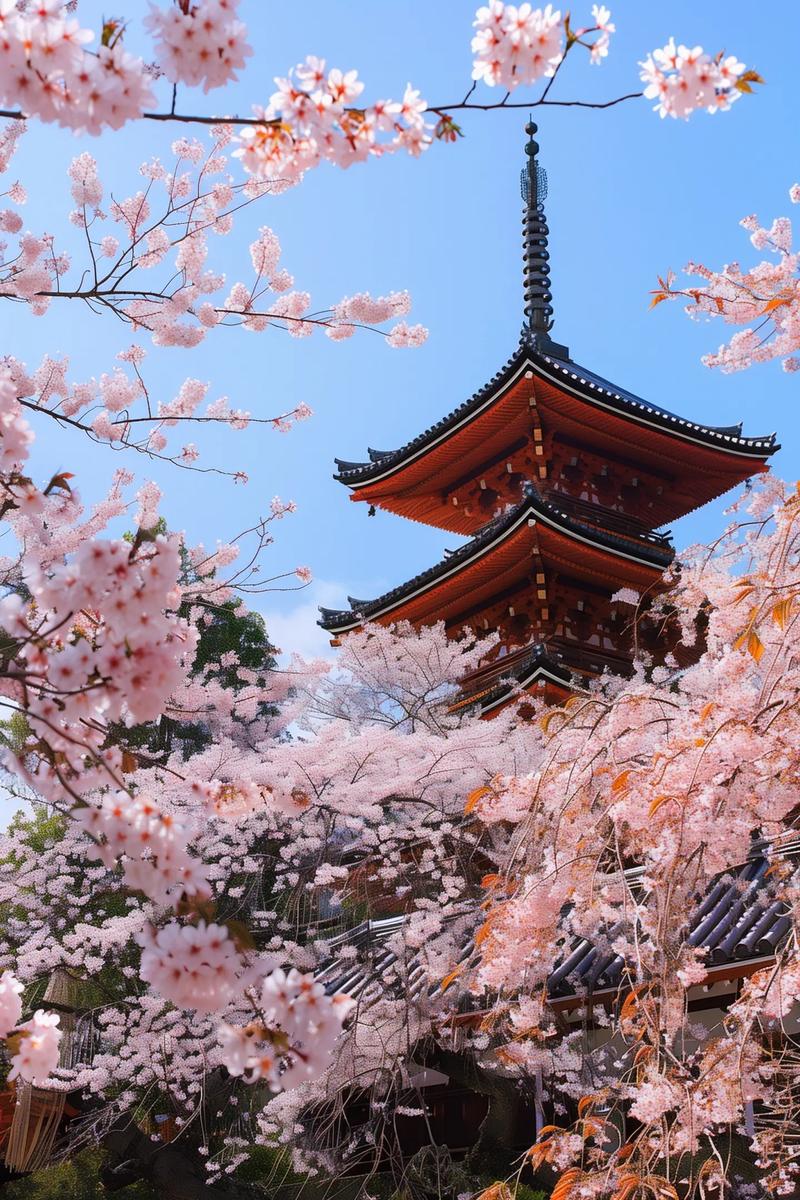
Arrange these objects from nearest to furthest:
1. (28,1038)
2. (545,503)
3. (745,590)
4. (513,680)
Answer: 1. (28,1038)
2. (745,590)
3. (513,680)
4. (545,503)

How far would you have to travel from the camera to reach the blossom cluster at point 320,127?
2383mm

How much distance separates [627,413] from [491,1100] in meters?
9.36

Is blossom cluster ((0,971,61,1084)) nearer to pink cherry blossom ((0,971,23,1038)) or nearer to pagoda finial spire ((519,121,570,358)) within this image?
pink cherry blossom ((0,971,23,1038))

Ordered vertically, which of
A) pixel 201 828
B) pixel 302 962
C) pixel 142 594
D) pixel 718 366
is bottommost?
pixel 302 962

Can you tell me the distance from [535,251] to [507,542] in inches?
302

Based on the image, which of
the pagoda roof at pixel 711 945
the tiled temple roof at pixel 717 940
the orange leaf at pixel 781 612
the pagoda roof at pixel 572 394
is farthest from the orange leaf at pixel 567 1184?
the pagoda roof at pixel 572 394

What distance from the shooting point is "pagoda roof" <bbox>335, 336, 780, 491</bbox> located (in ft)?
47.2

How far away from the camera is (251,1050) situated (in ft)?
6.55

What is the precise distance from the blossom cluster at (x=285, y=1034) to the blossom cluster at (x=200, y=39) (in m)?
1.82

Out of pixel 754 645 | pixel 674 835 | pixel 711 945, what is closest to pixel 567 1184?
pixel 674 835

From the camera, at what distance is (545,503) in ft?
44.5

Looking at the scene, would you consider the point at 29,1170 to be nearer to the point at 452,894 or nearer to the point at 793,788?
the point at 452,894

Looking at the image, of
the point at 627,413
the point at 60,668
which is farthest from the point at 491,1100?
the point at 627,413

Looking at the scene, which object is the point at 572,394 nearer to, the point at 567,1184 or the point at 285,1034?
the point at 567,1184
